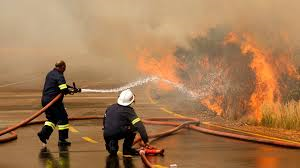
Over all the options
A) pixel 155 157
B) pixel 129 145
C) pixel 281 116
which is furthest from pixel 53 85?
pixel 281 116

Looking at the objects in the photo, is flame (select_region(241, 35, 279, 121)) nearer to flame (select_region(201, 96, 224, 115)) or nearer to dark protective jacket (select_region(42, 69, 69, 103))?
flame (select_region(201, 96, 224, 115))

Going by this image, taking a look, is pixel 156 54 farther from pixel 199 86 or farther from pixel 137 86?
pixel 137 86

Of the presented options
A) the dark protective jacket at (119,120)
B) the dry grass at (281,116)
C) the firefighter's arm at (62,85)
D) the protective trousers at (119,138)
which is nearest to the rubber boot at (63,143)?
the firefighter's arm at (62,85)

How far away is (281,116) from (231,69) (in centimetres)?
747

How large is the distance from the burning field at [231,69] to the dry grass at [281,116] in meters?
2.73

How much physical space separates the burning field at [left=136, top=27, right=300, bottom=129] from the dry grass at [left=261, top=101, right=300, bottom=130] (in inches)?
107

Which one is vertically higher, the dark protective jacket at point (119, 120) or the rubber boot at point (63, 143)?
the dark protective jacket at point (119, 120)

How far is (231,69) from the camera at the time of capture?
73.4 feet

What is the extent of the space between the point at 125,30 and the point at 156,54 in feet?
14.8

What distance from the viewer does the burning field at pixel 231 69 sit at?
66.0 ft

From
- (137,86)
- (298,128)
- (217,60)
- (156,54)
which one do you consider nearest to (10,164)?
(298,128)

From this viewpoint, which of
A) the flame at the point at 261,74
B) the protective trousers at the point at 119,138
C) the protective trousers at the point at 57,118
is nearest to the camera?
the protective trousers at the point at 119,138

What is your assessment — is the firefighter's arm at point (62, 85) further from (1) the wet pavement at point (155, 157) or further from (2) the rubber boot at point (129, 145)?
(2) the rubber boot at point (129, 145)

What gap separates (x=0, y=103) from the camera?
2331 cm
